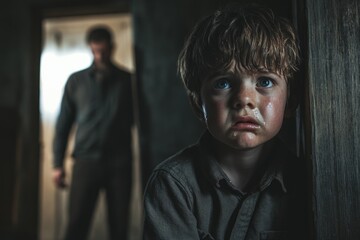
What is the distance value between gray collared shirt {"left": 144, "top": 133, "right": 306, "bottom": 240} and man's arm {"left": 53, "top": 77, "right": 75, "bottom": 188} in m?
2.28

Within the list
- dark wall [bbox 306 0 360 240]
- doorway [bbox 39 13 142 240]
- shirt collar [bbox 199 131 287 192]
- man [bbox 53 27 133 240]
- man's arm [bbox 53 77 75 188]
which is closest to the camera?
dark wall [bbox 306 0 360 240]

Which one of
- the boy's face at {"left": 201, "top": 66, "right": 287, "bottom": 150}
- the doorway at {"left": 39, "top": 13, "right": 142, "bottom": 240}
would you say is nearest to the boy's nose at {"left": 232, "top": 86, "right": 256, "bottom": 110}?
the boy's face at {"left": 201, "top": 66, "right": 287, "bottom": 150}

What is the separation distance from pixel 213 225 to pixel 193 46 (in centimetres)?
46

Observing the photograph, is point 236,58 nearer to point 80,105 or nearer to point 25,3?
point 80,105

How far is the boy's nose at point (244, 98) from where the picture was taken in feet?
3.40

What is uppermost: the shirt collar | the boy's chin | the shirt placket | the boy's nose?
the boy's nose

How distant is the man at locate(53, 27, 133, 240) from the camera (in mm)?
3160

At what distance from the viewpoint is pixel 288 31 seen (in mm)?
1095

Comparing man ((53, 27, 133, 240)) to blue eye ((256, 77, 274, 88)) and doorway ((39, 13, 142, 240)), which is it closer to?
doorway ((39, 13, 142, 240))

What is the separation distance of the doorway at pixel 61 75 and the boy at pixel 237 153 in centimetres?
388

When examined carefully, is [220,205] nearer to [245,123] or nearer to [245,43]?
[245,123]

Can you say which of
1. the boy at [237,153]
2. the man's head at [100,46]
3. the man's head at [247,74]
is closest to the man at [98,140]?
the man's head at [100,46]

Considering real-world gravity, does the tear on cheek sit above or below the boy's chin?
above

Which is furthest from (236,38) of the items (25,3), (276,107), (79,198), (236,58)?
(25,3)
